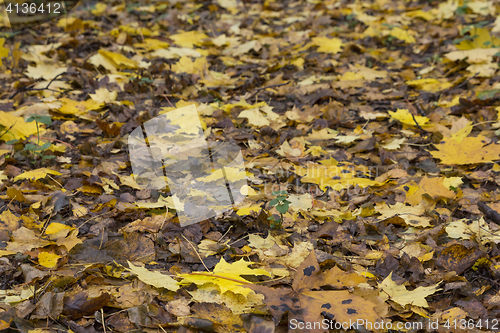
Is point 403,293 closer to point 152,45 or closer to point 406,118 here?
point 406,118

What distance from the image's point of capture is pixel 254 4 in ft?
19.1

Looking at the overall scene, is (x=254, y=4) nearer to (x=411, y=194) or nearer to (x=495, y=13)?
→ (x=495, y=13)

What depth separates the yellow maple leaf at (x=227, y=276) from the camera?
1.61 m

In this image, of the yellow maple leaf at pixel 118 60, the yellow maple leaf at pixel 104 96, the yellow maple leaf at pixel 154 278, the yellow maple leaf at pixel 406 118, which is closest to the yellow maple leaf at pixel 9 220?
the yellow maple leaf at pixel 154 278

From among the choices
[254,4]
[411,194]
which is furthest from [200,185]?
[254,4]

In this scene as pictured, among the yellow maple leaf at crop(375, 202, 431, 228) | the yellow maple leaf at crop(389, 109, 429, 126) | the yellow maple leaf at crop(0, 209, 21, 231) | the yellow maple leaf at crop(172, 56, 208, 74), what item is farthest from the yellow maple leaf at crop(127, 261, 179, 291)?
the yellow maple leaf at crop(172, 56, 208, 74)

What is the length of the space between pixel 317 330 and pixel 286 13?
4872mm

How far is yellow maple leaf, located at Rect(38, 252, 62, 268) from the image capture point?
1747 millimetres

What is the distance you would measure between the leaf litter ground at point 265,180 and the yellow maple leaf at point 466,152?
1cm

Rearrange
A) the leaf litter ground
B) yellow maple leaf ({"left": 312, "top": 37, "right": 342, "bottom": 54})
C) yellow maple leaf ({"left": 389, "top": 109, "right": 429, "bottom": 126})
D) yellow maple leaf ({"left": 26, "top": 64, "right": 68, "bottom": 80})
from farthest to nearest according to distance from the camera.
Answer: yellow maple leaf ({"left": 312, "top": 37, "right": 342, "bottom": 54}), yellow maple leaf ({"left": 26, "top": 64, "right": 68, "bottom": 80}), yellow maple leaf ({"left": 389, "top": 109, "right": 429, "bottom": 126}), the leaf litter ground

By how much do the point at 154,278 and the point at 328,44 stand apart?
11.0 feet

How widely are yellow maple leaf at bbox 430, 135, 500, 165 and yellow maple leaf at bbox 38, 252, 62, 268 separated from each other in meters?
2.20

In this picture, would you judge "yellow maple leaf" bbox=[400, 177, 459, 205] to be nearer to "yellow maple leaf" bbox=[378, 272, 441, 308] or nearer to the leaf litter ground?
the leaf litter ground

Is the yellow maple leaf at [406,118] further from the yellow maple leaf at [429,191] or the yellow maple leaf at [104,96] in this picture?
the yellow maple leaf at [104,96]
